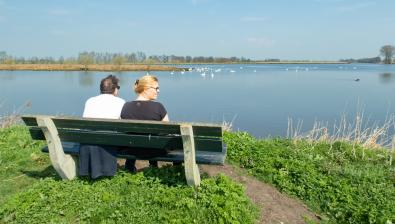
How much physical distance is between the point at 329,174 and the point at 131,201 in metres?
3.03

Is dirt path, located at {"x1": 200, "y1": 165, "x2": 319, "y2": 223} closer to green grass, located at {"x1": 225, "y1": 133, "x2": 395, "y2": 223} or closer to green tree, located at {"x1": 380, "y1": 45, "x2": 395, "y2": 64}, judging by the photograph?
green grass, located at {"x1": 225, "y1": 133, "x2": 395, "y2": 223}

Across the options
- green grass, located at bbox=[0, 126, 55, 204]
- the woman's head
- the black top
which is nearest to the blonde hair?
the woman's head

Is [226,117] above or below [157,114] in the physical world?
below

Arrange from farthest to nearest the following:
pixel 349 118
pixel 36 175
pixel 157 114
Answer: pixel 349 118 < pixel 36 175 < pixel 157 114

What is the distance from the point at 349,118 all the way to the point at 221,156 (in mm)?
15008

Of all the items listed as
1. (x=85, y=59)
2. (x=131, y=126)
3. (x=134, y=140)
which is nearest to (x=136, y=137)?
(x=134, y=140)

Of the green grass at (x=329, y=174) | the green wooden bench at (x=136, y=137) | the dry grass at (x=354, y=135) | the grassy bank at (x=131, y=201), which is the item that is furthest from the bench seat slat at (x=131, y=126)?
the dry grass at (x=354, y=135)

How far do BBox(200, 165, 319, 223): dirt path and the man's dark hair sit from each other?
1.72m

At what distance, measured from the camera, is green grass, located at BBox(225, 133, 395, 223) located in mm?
4871

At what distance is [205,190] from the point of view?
445 centimetres

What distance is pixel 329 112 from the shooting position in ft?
67.1

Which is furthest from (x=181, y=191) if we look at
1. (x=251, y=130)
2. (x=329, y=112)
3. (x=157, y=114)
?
(x=329, y=112)

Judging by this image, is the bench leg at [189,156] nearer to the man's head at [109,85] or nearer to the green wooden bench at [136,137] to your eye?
the green wooden bench at [136,137]

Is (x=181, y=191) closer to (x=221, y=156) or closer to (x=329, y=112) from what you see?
(x=221, y=156)
